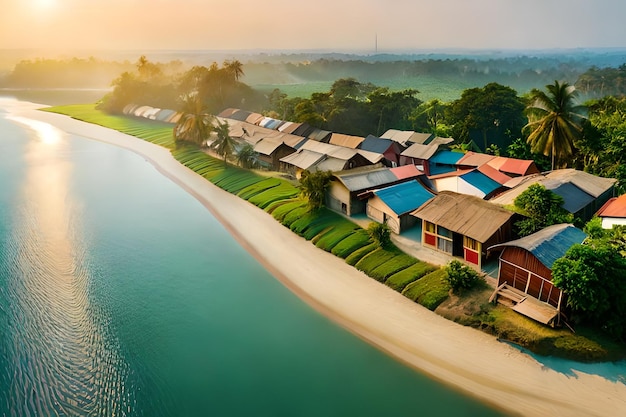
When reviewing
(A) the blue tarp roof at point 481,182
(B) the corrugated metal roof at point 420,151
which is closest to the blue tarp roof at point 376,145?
(B) the corrugated metal roof at point 420,151

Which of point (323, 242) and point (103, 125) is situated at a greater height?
point (103, 125)

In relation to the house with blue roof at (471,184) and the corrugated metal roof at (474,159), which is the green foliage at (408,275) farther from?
the corrugated metal roof at (474,159)

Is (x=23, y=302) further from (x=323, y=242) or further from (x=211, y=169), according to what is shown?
(x=211, y=169)

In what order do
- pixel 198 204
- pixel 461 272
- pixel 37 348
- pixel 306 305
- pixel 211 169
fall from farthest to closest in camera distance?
pixel 211 169, pixel 198 204, pixel 306 305, pixel 461 272, pixel 37 348

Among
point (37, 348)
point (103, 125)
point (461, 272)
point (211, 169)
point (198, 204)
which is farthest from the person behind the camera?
point (103, 125)

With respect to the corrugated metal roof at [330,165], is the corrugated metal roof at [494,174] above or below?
below

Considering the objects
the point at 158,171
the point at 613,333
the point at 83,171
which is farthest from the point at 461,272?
the point at 83,171

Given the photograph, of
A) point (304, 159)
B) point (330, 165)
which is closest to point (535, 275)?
point (330, 165)
